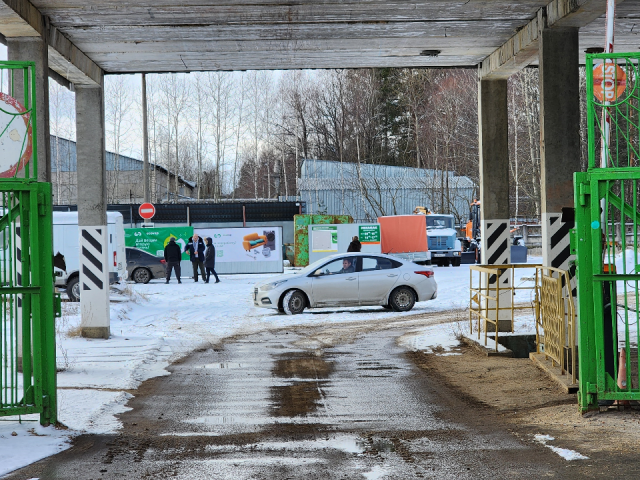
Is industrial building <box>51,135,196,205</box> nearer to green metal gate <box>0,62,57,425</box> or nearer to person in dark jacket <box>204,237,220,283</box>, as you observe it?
person in dark jacket <box>204,237,220,283</box>

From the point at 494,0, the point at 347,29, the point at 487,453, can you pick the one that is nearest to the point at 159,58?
Answer: the point at 347,29

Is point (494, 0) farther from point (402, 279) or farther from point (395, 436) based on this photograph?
point (402, 279)

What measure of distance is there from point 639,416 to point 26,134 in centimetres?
657

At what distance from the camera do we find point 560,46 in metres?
11.4

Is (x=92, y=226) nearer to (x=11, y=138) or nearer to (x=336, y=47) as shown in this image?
(x=336, y=47)

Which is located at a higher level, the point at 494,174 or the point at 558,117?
the point at 558,117

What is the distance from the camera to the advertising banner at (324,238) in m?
34.8

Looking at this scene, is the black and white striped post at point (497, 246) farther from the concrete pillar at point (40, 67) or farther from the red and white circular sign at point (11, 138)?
the red and white circular sign at point (11, 138)

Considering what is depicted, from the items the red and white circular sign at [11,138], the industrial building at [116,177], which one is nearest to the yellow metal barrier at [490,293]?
the red and white circular sign at [11,138]

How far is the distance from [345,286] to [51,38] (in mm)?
9660

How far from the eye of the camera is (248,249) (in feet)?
105

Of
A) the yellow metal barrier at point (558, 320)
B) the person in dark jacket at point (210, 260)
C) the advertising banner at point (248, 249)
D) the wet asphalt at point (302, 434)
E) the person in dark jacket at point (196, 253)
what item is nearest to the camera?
the wet asphalt at point (302, 434)

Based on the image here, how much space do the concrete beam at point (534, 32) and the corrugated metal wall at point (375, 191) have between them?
35214 millimetres

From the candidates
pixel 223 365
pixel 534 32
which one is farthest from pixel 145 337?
pixel 534 32
